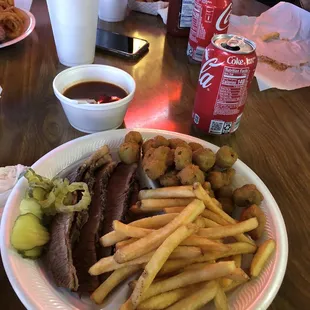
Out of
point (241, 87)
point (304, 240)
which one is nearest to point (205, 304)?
point (304, 240)

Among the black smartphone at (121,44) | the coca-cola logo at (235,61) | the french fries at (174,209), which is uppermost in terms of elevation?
→ the coca-cola logo at (235,61)

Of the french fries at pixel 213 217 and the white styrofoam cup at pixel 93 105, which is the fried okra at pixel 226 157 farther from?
the white styrofoam cup at pixel 93 105

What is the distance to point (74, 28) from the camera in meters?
1.63

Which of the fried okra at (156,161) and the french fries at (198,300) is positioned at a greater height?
the fried okra at (156,161)

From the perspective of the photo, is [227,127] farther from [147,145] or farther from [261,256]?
[261,256]

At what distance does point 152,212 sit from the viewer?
1.03 m

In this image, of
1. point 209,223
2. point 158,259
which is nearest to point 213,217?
point 209,223

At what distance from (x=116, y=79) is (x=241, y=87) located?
466mm

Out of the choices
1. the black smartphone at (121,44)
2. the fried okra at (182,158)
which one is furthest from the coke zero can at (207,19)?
the fried okra at (182,158)

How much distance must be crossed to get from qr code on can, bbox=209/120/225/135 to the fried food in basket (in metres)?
1.08

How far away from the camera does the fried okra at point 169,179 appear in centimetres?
107

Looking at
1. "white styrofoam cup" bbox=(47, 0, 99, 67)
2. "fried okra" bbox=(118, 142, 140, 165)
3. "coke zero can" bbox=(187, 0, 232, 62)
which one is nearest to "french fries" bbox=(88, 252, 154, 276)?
"fried okra" bbox=(118, 142, 140, 165)

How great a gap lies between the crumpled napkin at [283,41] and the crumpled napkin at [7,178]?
1.17 metres

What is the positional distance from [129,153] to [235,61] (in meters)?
0.44
